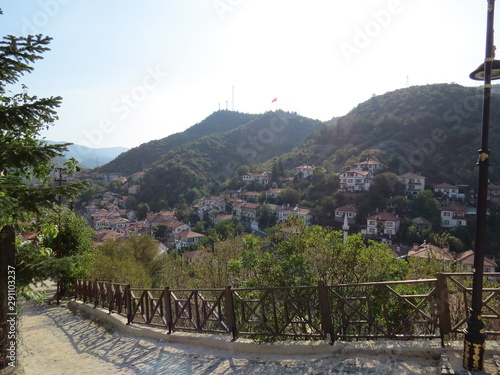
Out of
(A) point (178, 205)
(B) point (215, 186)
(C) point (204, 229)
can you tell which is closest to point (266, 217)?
(C) point (204, 229)

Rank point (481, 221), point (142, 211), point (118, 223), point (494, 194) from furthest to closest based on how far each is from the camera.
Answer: point (142, 211)
point (118, 223)
point (494, 194)
point (481, 221)

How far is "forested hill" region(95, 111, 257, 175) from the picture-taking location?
97.9 metres

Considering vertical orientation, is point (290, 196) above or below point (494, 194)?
below

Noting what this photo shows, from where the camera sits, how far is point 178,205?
6456 cm

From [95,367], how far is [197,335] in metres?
1.64

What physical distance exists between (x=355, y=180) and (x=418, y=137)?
819 inches

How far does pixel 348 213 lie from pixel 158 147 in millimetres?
76197

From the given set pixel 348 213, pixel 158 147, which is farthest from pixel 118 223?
pixel 158 147

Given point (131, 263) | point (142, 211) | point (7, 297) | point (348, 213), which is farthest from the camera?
point (142, 211)

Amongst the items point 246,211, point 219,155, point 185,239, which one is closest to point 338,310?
point 185,239

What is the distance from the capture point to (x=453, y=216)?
39.3m

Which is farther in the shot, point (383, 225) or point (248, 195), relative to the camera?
point (248, 195)

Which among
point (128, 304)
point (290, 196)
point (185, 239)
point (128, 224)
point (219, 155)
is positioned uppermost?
point (219, 155)

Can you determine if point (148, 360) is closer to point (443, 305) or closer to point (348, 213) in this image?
point (443, 305)
